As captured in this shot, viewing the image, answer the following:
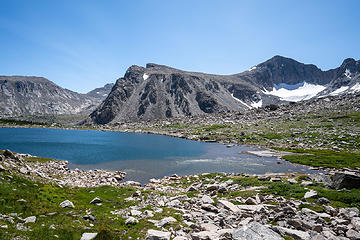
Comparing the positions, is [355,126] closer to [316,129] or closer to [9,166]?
[316,129]

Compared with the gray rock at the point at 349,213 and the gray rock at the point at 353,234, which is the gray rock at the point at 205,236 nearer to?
the gray rock at the point at 353,234

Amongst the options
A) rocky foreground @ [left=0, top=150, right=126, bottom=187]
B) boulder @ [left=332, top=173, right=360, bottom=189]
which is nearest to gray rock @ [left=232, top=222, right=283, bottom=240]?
boulder @ [left=332, top=173, right=360, bottom=189]

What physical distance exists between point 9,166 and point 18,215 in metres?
14.0

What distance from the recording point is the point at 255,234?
11477 mm

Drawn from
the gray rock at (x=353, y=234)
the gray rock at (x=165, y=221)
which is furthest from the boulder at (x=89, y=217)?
the gray rock at (x=353, y=234)

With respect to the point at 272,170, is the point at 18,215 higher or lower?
higher

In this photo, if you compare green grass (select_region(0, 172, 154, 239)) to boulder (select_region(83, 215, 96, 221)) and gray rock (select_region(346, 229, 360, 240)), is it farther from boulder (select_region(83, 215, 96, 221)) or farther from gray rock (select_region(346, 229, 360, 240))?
gray rock (select_region(346, 229, 360, 240))

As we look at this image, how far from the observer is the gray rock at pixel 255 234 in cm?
1127

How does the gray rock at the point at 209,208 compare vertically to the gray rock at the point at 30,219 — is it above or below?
below

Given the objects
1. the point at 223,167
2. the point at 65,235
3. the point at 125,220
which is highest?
the point at 65,235

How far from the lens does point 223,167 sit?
2116 inches

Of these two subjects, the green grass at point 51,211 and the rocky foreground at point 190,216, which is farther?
the rocky foreground at point 190,216

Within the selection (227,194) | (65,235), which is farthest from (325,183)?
(65,235)

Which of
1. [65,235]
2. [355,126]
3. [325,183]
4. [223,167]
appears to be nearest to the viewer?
[65,235]
